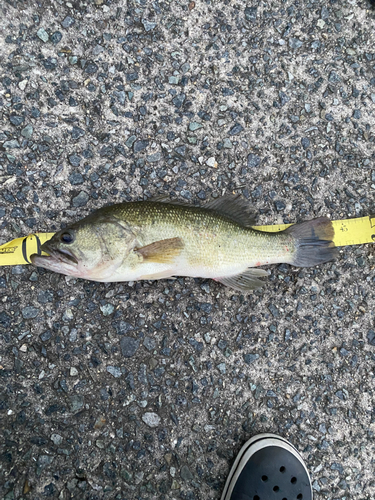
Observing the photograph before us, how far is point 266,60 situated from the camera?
3352mm

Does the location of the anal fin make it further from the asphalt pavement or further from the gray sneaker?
the gray sneaker

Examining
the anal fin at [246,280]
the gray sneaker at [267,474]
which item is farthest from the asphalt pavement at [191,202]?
the anal fin at [246,280]

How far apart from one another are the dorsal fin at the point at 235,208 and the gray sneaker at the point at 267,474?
2.02 meters

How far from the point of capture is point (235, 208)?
307 centimetres

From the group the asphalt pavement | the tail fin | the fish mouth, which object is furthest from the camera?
the tail fin

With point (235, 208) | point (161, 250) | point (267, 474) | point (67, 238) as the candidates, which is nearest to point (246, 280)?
point (235, 208)

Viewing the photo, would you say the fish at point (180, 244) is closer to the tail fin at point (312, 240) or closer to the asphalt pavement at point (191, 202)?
the tail fin at point (312, 240)

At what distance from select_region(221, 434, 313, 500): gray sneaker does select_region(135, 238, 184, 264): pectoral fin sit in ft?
6.22

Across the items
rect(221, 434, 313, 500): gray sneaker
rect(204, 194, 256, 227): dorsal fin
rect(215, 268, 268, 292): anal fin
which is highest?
rect(204, 194, 256, 227): dorsal fin

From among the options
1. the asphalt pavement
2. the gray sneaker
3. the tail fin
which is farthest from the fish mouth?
the gray sneaker

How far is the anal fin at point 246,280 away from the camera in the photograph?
118 inches

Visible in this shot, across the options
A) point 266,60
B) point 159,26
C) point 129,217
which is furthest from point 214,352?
point 159,26

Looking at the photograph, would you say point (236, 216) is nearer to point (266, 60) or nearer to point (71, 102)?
point (266, 60)

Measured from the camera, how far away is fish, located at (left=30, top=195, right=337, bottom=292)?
2678 mm
